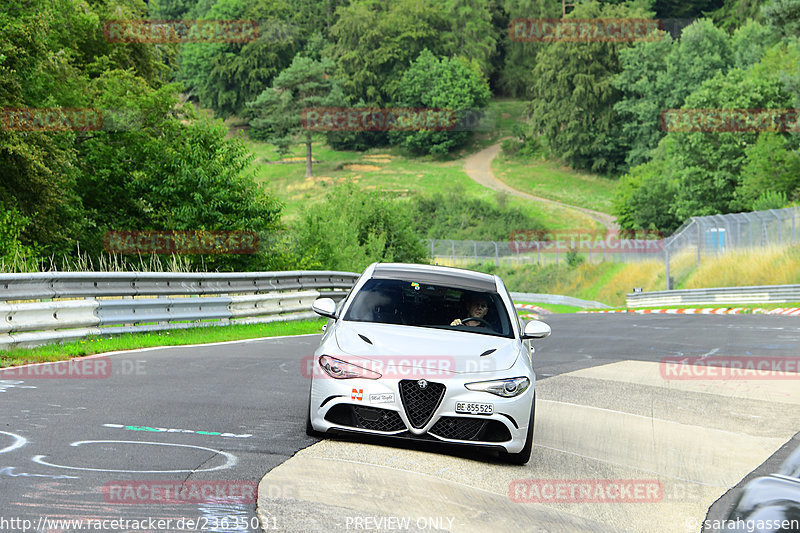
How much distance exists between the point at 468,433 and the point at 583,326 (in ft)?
63.9

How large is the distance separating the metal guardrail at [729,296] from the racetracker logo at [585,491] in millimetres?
34132

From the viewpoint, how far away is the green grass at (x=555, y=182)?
114 metres

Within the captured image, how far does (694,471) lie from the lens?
830 cm

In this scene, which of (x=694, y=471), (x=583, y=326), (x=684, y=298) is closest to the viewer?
(x=694, y=471)

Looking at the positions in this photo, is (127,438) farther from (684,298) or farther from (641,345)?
(684,298)

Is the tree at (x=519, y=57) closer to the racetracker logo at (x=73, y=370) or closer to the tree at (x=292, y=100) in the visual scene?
the tree at (x=292, y=100)

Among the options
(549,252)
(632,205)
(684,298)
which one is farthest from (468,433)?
(632,205)

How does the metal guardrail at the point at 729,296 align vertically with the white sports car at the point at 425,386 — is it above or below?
below

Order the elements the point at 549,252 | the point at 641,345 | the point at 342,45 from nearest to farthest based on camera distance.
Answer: the point at 641,345 < the point at 549,252 < the point at 342,45

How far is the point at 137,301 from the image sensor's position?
16547 millimetres

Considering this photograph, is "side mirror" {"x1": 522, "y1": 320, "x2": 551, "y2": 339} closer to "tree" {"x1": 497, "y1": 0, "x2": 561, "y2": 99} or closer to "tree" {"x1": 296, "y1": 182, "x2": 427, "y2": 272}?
"tree" {"x1": 296, "y1": 182, "x2": 427, "y2": 272}

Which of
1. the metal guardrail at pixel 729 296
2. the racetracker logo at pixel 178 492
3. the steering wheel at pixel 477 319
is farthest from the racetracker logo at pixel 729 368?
the metal guardrail at pixel 729 296

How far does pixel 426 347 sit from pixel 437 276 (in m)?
1.61

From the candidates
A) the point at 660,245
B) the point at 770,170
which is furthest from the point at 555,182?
the point at 660,245
